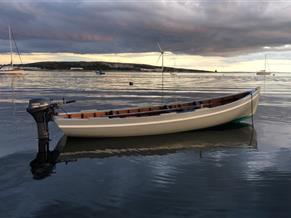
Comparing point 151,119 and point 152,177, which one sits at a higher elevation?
point 151,119

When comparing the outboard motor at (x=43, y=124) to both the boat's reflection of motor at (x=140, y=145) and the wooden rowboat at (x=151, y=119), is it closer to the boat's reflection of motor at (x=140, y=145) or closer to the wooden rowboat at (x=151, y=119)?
the boat's reflection of motor at (x=140, y=145)

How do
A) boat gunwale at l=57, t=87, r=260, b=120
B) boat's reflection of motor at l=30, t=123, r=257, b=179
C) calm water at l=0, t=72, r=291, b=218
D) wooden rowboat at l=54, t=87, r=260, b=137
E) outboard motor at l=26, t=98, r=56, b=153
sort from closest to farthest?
calm water at l=0, t=72, r=291, b=218 → boat's reflection of motor at l=30, t=123, r=257, b=179 → outboard motor at l=26, t=98, r=56, b=153 → wooden rowboat at l=54, t=87, r=260, b=137 → boat gunwale at l=57, t=87, r=260, b=120

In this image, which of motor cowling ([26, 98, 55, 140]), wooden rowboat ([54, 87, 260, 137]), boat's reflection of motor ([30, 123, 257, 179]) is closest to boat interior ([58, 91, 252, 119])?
wooden rowboat ([54, 87, 260, 137])

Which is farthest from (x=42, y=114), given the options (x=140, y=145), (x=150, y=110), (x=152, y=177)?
(x=150, y=110)

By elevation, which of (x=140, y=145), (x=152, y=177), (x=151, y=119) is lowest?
(x=152, y=177)

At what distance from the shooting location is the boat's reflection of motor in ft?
48.1

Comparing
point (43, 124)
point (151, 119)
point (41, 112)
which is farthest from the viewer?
point (151, 119)

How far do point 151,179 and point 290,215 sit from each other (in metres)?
4.17

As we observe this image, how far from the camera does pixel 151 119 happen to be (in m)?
18.1

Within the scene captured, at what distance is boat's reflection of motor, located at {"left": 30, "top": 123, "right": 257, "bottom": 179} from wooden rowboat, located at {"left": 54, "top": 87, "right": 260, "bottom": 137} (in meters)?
0.39

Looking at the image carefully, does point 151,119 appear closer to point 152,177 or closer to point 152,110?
point 152,110

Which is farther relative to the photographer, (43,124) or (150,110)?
(150,110)

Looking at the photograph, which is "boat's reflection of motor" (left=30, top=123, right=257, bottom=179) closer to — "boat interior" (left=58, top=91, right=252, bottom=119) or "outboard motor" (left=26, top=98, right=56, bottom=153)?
"outboard motor" (left=26, top=98, right=56, bottom=153)

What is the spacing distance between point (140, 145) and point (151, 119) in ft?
5.80
